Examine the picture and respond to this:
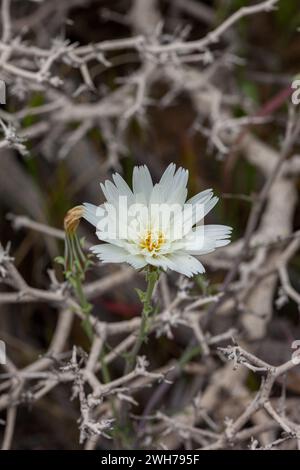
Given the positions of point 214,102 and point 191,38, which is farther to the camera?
point 191,38

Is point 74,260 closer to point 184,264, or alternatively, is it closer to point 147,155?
point 184,264

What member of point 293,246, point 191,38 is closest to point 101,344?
point 293,246

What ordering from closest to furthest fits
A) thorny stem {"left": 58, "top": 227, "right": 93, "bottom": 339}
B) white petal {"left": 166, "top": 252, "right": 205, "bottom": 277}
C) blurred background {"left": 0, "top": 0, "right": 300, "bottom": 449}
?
white petal {"left": 166, "top": 252, "right": 205, "bottom": 277}
thorny stem {"left": 58, "top": 227, "right": 93, "bottom": 339}
blurred background {"left": 0, "top": 0, "right": 300, "bottom": 449}

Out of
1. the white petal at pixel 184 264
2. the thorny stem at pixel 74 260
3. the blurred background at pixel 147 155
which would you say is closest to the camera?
the white petal at pixel 184 264

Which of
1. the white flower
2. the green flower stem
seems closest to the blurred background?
the green flower stem

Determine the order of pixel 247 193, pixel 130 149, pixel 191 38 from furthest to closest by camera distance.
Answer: pixel 191 38
pixel 130 149
pixel 247 193

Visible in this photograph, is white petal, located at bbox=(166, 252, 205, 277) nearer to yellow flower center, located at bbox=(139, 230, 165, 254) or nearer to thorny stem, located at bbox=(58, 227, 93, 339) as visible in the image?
yellow flower center, located at bbox=(139, 230, 165, 254)

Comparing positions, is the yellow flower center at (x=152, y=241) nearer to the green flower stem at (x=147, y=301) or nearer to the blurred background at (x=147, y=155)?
the green flower stem at (x=147, y=301)

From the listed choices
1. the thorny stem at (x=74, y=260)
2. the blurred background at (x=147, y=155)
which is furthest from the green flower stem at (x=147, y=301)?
the blurred background at (x=147, y=155)
